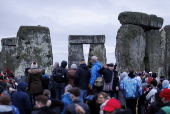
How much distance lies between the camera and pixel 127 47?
12.7 metres

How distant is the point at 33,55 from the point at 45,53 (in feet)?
Answer: 1.31

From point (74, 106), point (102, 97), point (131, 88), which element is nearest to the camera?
point (74, 106)

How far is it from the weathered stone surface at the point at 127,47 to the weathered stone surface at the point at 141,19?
0.19 metres

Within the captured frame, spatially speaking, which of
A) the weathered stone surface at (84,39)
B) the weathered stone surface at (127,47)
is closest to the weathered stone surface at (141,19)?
the weathered stone surface at (127,47)

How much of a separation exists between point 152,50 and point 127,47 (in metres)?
1.71

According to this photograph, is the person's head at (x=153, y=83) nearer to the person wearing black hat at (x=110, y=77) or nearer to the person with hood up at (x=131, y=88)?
the person with hood up at (x=131, y=88)

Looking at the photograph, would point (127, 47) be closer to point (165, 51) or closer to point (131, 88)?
point (165, 51)

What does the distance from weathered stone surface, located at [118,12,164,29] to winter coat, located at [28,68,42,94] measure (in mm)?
5267

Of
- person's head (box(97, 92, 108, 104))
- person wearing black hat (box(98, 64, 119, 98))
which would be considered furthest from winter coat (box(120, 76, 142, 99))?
person's head (box(97, 92, 108, 104))

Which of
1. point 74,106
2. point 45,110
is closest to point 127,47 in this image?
point 74,106

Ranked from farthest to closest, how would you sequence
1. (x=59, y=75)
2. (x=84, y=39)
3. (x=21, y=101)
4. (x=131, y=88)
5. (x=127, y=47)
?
(x=84, y=39) < (x=127, y=47) < (x=59, y=75) < (x=131, y=88) < (x=21, y=101)

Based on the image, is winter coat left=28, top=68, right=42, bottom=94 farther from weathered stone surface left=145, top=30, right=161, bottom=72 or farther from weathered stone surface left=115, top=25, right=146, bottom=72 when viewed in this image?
weathered stone surface left=145, top=30, right=161, bottom=72

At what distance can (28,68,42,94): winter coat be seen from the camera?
27.3ft

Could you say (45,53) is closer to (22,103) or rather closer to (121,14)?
(121,14)
